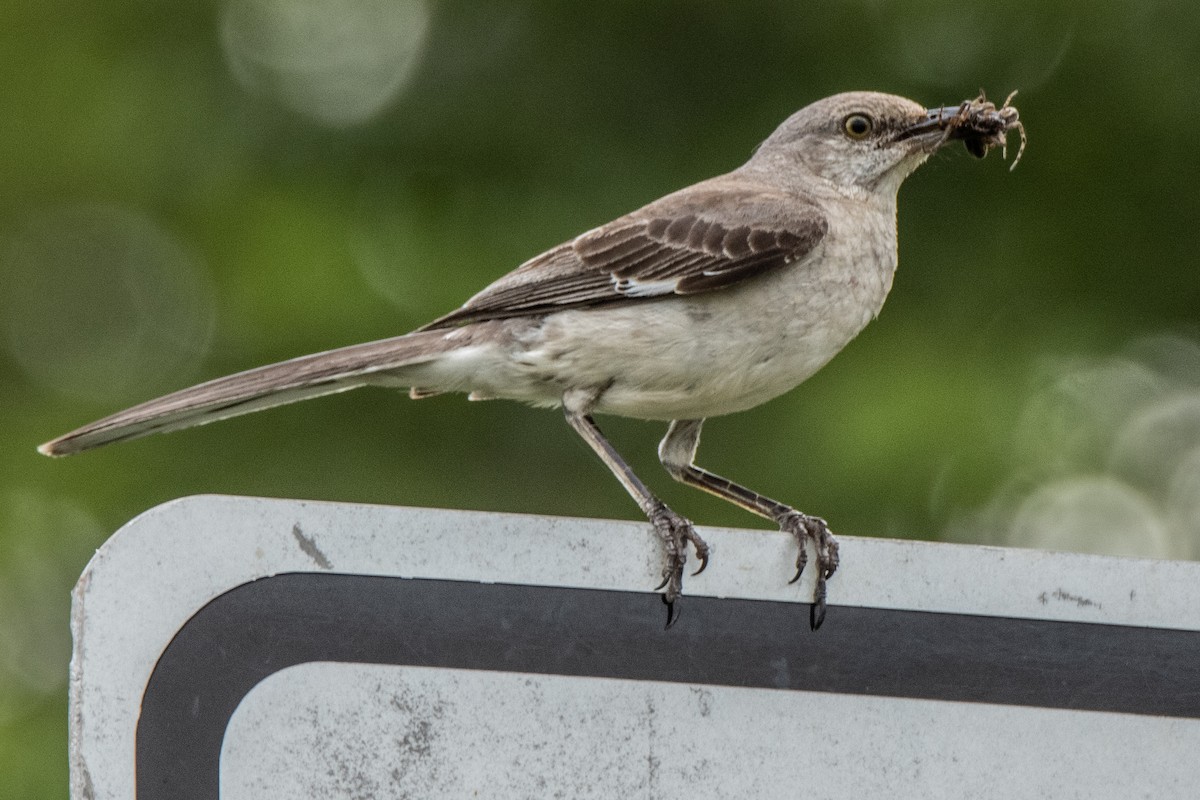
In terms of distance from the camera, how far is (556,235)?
4988 millimetres

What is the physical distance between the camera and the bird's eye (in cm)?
421

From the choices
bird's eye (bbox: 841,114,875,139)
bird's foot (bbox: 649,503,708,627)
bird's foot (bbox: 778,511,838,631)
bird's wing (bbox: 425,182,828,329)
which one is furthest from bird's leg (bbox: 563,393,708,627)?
bird's eye (bbox: 841,114,875,139)

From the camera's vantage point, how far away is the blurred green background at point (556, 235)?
4.73 metres

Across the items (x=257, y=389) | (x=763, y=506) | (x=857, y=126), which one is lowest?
(x=763, y=506)

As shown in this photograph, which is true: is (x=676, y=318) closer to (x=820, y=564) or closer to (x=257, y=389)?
(x=257, y=389)

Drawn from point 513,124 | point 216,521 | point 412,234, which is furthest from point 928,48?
point 216,521

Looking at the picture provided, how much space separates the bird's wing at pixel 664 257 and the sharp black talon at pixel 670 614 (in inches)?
64.6

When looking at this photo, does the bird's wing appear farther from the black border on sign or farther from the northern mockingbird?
the black border on sign

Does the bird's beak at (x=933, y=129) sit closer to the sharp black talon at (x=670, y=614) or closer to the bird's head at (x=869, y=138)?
the bird's head at (x=869, y=138)

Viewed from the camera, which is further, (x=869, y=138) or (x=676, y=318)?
(x=869, y=138)

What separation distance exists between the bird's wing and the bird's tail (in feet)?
0.47

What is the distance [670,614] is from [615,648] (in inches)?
3.7

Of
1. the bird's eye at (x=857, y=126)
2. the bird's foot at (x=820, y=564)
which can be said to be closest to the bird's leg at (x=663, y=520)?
the bird's foot at (x=820, y=564)

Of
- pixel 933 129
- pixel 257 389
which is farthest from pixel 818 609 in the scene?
pixel 933 129
